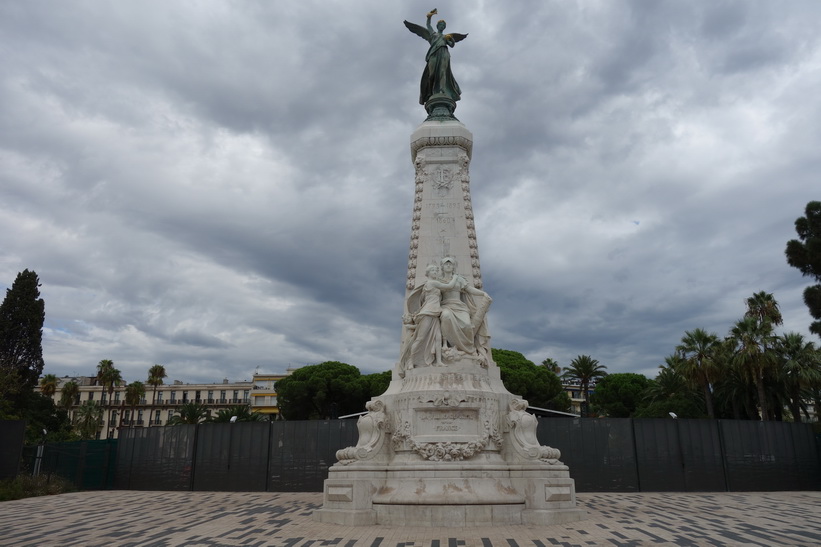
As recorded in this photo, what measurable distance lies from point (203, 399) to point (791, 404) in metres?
65.1

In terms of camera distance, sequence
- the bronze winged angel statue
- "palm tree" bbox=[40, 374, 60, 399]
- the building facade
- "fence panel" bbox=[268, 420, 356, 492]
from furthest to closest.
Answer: the building facade, "palm tree" bbox=[40, 374, 60, 399], "fence panel" bbox=[268, 420, 356, 492], the bronze winged angel statue

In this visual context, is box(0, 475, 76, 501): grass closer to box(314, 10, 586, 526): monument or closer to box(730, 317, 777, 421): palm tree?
box(314, 10, 586, 526): monument

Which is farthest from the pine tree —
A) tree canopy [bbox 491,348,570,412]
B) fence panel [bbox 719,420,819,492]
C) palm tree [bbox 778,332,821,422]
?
palm tree [bbox 778,332,821,422]

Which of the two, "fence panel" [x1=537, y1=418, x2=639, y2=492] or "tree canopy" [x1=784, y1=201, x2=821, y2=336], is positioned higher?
"tree canopy" [x1=784, y1=201, x2=821, y2=336]

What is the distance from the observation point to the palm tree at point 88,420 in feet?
159

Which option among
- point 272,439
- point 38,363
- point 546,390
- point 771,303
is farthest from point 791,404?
point 38,363

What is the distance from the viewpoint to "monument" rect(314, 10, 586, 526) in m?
9.70

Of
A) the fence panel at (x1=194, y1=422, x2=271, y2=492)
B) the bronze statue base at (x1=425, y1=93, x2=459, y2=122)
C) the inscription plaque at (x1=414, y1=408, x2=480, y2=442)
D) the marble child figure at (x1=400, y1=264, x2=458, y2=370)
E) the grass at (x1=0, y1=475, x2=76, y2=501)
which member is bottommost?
the grass at (x1=0, y1=475, x2=76, y2=501)

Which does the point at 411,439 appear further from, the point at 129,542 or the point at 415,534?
the point at 129,542

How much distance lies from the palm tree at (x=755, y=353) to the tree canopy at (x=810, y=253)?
3784 mm

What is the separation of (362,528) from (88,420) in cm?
4975

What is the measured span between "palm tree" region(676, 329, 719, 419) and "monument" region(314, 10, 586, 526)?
72.7ft

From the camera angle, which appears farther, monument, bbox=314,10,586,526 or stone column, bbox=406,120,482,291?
stone column, bbox=406,120,482,291

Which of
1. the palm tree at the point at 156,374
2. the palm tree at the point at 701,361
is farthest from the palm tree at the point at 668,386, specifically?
the palm tree at the point at 156,374
